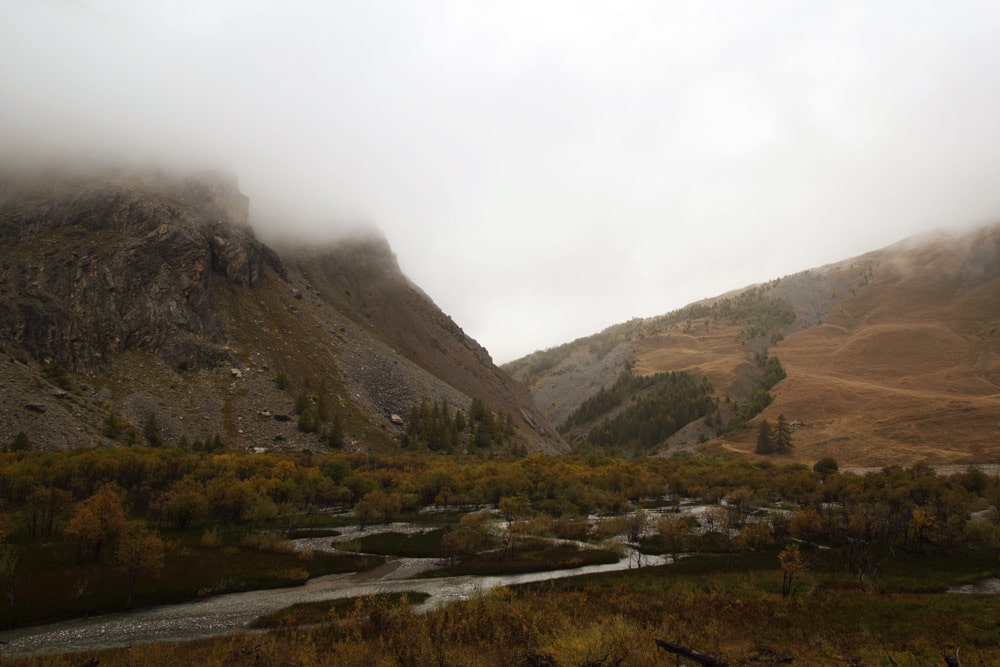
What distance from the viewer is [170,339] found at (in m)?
142

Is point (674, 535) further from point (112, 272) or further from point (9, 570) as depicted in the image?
point (112, 272)

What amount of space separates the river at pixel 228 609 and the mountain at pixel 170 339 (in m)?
78.7

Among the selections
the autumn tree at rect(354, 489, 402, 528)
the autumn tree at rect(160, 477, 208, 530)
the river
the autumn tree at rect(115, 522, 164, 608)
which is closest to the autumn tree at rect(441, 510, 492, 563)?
the river

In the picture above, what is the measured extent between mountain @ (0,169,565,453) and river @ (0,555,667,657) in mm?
78722

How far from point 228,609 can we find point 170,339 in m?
120

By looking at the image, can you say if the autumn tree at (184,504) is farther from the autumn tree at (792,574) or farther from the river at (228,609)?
the autumn tree at (792,574)

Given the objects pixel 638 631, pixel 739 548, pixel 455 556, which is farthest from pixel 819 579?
pixel 455 556

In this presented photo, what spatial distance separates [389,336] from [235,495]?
125 m

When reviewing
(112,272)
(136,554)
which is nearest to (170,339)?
(112,272)

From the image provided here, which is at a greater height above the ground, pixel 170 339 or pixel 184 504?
pixel 170 339

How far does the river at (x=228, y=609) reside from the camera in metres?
34.2

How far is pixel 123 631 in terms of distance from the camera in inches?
1428

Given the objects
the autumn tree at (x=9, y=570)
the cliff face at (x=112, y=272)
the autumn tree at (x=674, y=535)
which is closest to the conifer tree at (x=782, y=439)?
the autumn tree at (x=674, y=535)

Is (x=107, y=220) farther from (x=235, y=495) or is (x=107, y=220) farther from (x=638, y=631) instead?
(x=638, y=631)
